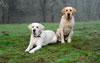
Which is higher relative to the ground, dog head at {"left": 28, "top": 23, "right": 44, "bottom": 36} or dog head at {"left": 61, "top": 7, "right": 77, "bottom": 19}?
dog head at {"left": 61, "top": 7, "right": 77, "bottom": 19}

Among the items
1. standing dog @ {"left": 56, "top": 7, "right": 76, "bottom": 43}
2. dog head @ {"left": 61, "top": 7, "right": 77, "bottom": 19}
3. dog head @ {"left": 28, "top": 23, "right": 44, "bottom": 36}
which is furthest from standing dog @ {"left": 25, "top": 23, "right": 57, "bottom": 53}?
dog head @ {"left": 61, "top": 7, "right": 77, "bottom": 19}

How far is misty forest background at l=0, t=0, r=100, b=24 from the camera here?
18766 mm

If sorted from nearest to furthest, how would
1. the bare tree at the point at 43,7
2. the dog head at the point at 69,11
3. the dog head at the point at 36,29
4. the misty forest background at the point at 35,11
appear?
the dog head at the point at 36,29 < the dog head at the point at 69,11 < the misty forest background at the point at 35,11 < the bare tree at the point at 43,7

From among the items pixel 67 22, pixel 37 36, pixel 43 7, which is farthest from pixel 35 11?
pixel 37 36

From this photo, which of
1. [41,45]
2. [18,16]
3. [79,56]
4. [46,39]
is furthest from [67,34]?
[18,16]

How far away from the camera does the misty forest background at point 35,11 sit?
1877 centimetres

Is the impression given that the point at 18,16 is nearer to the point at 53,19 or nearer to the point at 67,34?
the point at 53,19

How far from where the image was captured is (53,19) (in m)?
19.8

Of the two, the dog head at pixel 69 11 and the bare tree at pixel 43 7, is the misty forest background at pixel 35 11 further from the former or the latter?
the dog head at pixel 69 11

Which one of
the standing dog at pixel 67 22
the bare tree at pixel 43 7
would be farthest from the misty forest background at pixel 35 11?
the standing dog at pixel 67 22

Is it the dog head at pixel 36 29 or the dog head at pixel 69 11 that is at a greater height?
the dog head at pixel 69 11

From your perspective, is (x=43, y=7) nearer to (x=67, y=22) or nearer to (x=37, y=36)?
(x=67, y=22)

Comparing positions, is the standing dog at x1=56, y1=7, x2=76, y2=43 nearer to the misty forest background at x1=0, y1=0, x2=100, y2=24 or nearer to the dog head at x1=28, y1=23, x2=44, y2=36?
the dog head at x1=28, y1=23, x2=44, y2=36

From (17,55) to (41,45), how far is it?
110cm
